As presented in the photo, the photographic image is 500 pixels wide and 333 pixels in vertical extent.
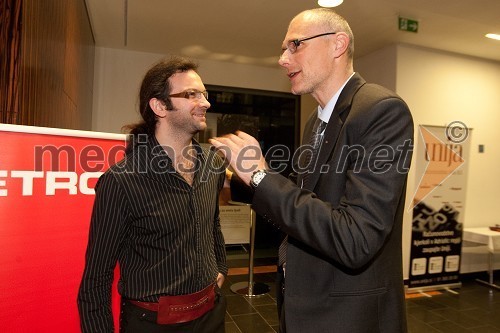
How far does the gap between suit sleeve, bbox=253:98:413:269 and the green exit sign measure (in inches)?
138

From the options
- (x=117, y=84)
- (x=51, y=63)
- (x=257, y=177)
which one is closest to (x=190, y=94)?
(x=257, y=177)

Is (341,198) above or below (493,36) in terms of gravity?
below

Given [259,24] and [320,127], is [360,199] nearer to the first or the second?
[320,127]

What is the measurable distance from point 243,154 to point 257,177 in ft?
0.27

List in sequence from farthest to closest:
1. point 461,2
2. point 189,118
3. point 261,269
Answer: point 261,269 → point 461,2 → point 189,118

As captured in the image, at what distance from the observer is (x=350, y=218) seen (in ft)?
3.15

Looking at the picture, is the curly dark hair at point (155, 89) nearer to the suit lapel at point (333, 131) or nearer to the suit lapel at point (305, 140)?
the suit lapel at point (305, 140)

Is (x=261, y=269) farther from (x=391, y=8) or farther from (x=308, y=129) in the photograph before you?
(x=308, y=129)

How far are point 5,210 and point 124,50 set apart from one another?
4593mm

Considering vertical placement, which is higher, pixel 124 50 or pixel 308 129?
pixel 124 50

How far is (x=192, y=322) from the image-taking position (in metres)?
1.46

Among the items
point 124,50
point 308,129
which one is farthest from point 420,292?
point 124,50

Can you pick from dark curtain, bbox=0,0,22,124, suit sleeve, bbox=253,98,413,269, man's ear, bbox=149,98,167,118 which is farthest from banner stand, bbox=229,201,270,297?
suit sleeve, bbox=253,98,413,269

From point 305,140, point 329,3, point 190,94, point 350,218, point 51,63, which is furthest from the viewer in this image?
point 329,3
